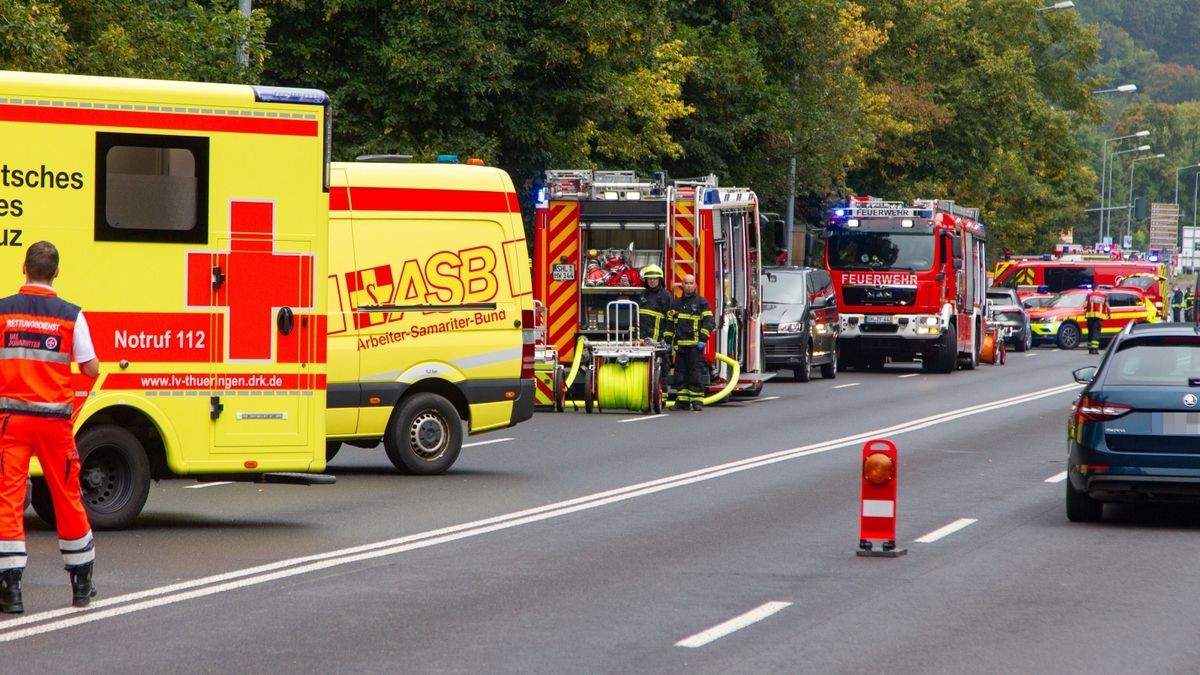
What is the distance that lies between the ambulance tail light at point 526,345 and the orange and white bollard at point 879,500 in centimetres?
542

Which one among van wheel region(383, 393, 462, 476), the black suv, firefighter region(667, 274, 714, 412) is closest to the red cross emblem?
van wheel region(383, 393, 462, 476)

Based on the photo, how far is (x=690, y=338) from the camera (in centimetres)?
2378

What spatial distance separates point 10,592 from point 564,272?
16019mm

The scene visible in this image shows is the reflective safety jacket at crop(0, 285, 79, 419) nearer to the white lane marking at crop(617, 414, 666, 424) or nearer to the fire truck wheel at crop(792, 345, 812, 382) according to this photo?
the white lane marking at crop(617, 414, 666, 424)

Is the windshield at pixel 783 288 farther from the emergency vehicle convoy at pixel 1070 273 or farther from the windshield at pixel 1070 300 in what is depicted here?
the emergency vehicle convoy at pixel 1070 273

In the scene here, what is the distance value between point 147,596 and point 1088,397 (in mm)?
6617

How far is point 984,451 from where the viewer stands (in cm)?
1931

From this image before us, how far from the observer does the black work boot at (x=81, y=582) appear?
9094 millimetres

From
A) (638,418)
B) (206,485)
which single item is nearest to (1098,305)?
(638,418)

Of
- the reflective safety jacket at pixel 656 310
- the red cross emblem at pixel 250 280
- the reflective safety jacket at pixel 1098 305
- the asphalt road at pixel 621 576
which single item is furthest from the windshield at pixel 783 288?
the reflective safety jacket at pixel 1098 305

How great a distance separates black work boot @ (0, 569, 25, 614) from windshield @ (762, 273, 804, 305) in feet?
76.2

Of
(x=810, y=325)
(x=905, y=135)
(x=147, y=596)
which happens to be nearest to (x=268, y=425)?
(x=147, y=596)

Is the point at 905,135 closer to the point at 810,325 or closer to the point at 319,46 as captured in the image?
the point at 810,325

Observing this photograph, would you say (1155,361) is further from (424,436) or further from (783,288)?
(783,288)
